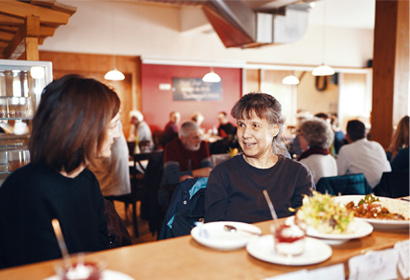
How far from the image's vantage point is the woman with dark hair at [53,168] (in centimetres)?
144

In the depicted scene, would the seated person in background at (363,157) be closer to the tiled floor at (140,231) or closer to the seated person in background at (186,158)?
the seated person in background at (186,158)

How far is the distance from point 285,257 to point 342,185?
213cm

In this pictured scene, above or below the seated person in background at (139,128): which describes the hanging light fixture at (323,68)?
above

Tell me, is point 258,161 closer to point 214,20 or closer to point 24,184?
point 24,184

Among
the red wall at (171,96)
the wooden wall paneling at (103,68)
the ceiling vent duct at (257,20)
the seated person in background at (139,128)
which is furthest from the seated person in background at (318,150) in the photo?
the red wall at (171,96)

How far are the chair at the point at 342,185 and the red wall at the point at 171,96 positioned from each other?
6.82 m

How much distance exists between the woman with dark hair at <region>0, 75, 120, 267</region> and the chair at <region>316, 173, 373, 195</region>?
1.98 meters

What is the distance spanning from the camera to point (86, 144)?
1.52 metres

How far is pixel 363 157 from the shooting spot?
160 inches

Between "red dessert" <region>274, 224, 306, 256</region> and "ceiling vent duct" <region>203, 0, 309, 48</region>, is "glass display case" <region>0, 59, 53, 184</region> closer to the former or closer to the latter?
"red dessert" <region>274, 224, 306, 256</region>

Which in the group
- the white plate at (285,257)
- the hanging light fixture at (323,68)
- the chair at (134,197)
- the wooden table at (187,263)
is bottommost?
the chair at (134,197)

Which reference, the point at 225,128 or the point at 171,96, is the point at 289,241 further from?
the point at 171,96

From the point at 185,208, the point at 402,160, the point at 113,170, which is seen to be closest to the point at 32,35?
the point at 113,170

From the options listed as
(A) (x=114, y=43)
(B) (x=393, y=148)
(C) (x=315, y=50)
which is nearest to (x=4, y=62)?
(B) (x=393, y=148)
